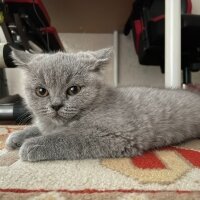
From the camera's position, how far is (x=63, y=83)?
845 millimetres

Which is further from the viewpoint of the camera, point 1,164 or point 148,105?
point 148,105

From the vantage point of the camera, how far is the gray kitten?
800mm

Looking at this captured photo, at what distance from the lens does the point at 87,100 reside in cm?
87

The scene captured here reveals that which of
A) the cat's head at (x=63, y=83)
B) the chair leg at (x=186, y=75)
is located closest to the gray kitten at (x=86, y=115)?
the cat's head at (x=63, y=83)

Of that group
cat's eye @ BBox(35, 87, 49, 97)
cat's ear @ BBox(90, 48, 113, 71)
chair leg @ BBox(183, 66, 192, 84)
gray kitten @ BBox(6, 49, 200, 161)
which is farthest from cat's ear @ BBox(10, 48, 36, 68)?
chair leg @ BBox(183, 66, 192, 84)

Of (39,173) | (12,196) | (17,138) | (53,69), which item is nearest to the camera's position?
(12,196)

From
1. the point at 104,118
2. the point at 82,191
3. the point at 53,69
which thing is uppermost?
the point at 53,69

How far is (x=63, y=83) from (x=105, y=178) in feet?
1.08

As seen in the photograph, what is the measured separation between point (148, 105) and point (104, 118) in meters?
0.18

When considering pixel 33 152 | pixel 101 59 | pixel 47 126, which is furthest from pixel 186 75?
pixel 33 152

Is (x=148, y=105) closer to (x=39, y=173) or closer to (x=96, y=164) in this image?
(x=96, y=164)

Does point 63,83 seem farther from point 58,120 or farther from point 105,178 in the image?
point 105,178

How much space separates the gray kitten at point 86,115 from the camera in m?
0.80

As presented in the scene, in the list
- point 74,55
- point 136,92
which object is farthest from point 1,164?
point 136,92
